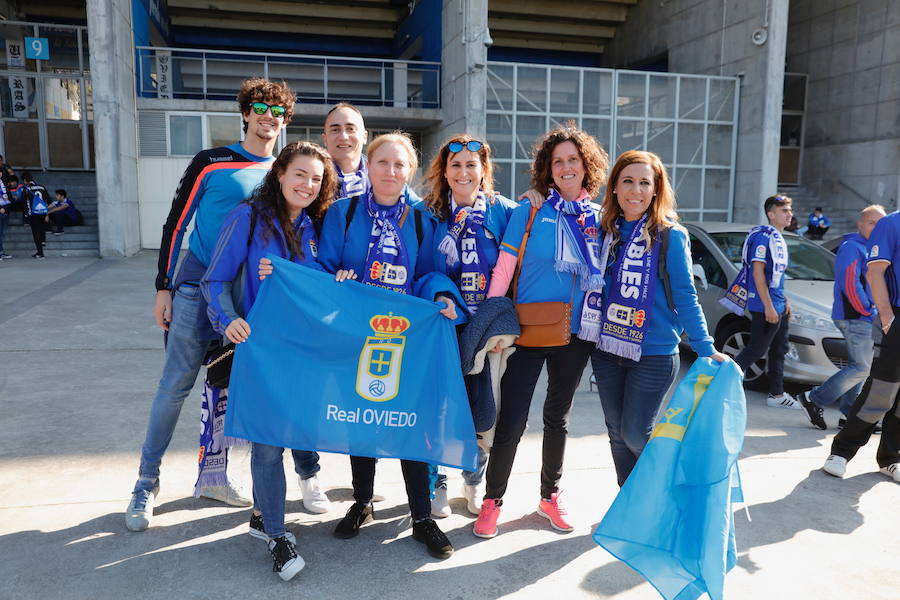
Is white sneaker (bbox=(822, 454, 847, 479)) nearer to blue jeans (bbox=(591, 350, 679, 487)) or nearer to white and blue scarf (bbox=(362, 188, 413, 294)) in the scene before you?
blue jeans (bbox=(591, 350, 679, 487))

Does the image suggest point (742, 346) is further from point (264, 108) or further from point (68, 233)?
point (68, 233)

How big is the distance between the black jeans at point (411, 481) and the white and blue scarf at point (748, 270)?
383 centimetres

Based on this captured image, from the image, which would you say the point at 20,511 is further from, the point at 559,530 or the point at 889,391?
the point at 889,391

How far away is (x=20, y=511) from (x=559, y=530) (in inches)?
108

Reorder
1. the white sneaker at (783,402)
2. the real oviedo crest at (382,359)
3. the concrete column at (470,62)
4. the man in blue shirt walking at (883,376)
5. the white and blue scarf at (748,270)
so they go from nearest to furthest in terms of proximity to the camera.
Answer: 1. the real oviedo crest at (382,359)
2. the man in blue shirt walking at (883,376)
3. the white and blue scarf at (748,270)
4. the white sneaker at (783,402)
5. the concrete column at (470,62)

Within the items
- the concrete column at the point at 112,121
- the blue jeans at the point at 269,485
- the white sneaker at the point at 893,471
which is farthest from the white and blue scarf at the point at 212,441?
the concrete column at the point at 112,121

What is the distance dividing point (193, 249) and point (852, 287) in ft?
15.3

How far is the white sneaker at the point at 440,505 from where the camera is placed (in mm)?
3496

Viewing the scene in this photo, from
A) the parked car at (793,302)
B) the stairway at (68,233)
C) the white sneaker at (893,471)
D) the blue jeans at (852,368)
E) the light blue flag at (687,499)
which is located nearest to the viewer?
the light blue flag at (687,499)

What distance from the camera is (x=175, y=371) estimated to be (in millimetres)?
3301

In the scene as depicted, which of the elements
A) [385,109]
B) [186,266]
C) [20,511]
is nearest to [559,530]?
[186,266]

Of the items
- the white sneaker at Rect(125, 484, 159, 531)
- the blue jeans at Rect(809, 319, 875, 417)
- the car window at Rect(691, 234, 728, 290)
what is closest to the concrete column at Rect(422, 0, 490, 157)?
the car window at Rect(691, 234, 728, 290)

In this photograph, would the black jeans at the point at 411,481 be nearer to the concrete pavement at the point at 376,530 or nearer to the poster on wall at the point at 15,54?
the concrete pavement at the point at 376,530

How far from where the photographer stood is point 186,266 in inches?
127
